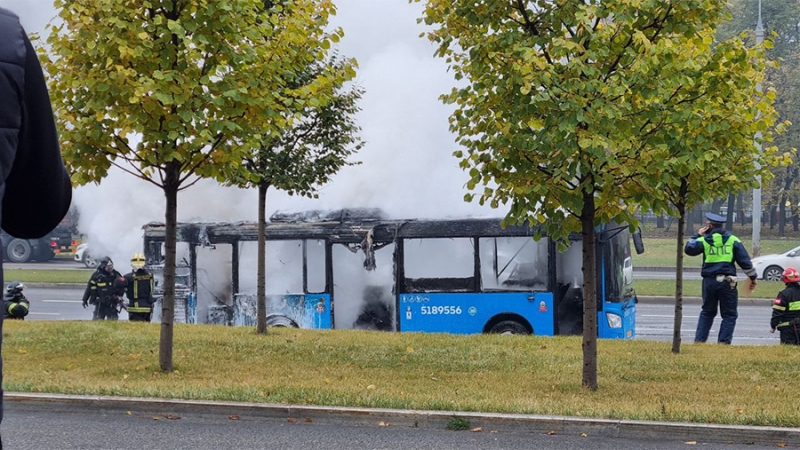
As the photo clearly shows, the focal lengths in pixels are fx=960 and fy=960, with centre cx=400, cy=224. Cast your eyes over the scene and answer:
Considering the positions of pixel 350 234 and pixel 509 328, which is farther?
pixel 350 234

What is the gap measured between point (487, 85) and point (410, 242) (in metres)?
8.66

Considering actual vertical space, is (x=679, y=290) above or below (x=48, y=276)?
above

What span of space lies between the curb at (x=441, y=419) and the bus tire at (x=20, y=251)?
32.7 m

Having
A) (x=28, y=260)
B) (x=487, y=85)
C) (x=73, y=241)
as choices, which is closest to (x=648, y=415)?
(x=487, y=85)

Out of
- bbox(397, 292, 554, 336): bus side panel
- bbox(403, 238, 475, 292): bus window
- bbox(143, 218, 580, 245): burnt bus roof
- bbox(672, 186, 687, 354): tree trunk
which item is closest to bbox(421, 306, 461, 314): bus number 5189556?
bbox(397, 292, 554, 336): bus side panel

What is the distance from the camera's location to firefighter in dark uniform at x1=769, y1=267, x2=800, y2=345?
43.6 feet

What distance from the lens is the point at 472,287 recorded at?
1692 centimetres

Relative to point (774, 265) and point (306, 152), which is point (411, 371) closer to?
point (306, 152)

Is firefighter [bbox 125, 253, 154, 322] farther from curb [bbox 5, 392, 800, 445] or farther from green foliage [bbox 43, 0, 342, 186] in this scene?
curb [bbox 5, 392, 800, 445]

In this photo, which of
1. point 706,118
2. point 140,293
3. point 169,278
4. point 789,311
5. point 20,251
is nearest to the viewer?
point 706,118

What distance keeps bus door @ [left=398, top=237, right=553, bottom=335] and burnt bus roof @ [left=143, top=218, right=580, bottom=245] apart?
18cm

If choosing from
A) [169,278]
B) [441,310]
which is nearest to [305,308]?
[441,310]

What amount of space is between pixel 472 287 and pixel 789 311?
544 centimetres

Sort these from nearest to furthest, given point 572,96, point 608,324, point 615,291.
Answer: point 572,96 < point 608,324 < point 615,291
